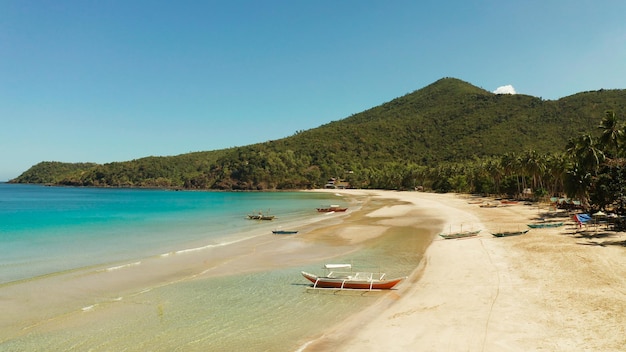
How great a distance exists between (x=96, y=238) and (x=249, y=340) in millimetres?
31959

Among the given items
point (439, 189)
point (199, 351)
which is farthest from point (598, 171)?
point (439, 189)

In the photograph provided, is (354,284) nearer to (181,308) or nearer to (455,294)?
(455,294)

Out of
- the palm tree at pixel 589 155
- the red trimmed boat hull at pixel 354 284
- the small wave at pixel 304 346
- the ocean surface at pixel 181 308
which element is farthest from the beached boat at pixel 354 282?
the palm tree at pixel 589 155

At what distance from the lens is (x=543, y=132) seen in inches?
5635

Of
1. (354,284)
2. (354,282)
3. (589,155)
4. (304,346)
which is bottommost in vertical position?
(304,346)

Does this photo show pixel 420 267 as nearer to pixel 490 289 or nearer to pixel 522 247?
pixel 490 289

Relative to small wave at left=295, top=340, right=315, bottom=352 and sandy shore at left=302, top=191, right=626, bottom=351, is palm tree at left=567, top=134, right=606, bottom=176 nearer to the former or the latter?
sandy shore at left=302, top=191, right=626, bottom=351

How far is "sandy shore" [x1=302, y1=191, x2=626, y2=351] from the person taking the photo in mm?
11680

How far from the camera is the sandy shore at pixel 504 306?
11.7 metres

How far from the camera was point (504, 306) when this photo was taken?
48.1 feet

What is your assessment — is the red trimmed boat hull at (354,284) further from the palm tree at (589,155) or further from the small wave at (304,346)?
the palm tree at (589,155)

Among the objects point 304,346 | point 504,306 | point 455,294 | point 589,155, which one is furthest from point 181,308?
point 589,155

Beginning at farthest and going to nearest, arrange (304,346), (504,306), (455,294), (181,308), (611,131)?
1. (611,131)
2. (455,294)
3. (181,308)
4. (504,306)
5. (304,346)

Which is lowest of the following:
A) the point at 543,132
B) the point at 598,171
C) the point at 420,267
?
the point at 420,267
